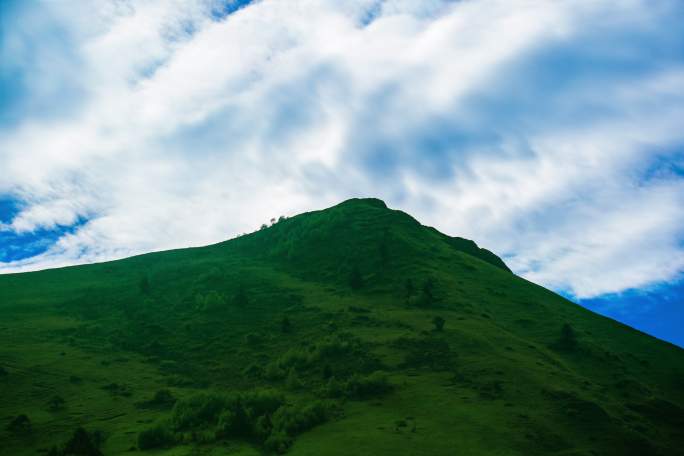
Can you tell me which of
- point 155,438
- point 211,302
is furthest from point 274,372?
point 211,302

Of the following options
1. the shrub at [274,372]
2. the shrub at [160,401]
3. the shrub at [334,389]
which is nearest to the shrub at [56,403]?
the shrub at [160,401]

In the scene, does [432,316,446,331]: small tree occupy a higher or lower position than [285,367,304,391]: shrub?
higher

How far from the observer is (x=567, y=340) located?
62531 mm

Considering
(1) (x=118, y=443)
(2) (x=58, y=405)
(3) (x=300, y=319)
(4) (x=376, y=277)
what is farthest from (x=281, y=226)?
(1) (x=118, y=443)

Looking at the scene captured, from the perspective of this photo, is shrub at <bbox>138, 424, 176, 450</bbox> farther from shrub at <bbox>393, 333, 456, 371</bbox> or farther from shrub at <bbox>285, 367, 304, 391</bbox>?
shrub at <bbox>393, 333, 456, 371</bbox>

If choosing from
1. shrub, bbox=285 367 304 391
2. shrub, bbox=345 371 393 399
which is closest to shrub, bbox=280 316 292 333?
shrub, bbox=285 367 304 391

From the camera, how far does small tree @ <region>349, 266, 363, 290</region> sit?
83.6 meters

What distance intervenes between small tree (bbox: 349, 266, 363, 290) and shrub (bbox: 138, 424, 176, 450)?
1902 inches

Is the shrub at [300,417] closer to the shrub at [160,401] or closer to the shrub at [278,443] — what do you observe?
the shrub at [278,443]

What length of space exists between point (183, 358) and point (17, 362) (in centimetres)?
1960

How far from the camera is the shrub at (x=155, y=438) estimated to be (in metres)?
37.2

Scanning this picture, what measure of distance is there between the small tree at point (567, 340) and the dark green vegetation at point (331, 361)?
0.69 feet

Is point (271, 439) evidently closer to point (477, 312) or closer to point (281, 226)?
point (477, 312)

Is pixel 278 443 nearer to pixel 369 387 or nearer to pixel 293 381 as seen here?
pixel 369 387
